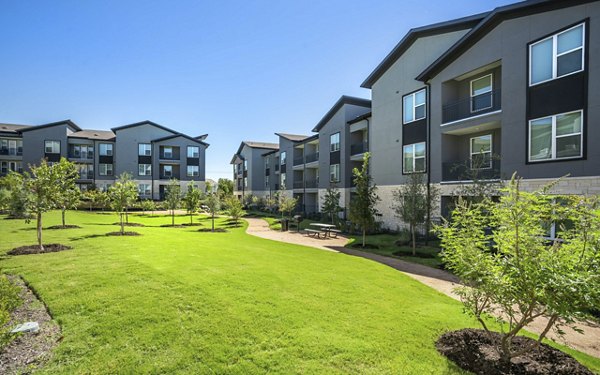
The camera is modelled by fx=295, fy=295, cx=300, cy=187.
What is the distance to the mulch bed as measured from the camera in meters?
4.49

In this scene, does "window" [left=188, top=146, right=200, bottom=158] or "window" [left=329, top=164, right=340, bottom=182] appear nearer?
"window" [left=329, top=164, right=340, bottom=182]

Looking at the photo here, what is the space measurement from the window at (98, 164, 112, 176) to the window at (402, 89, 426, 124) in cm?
4754

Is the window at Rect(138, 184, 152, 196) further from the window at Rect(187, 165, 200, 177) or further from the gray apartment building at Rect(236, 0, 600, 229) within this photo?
the gray apartment building at Rect(236, 0, 600, 229)

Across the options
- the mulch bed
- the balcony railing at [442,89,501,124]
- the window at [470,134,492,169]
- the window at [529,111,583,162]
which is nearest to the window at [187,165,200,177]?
the balcony railing at [442,89,501,124]

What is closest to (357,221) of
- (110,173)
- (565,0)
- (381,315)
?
(381,315)

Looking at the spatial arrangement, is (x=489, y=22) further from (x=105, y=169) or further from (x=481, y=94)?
(x=105, y=169)

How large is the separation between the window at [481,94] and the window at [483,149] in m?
1.86

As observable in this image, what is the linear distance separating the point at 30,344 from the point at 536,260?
8.17 m

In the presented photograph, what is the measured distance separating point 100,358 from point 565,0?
64.7 feet

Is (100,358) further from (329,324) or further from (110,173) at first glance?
(110,173)

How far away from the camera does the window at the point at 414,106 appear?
2061cm

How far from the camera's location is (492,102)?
A: 16438mm

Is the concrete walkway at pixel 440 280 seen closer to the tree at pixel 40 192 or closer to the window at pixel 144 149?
the tree at pixel 40 192

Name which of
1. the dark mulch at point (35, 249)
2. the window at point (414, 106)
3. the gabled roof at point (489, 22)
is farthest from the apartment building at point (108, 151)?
the gabled roof at point (489, 22)
